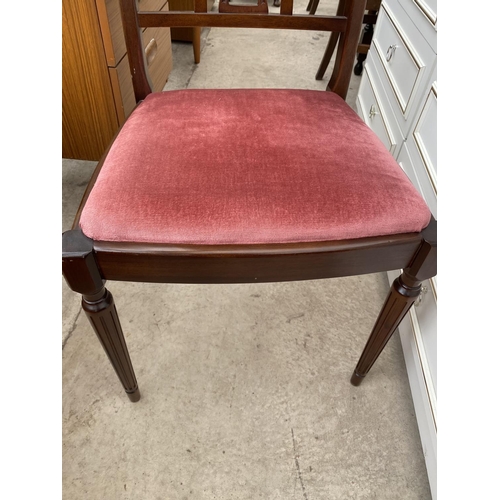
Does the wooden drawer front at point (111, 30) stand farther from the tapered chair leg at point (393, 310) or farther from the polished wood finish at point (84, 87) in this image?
the tapered chair leg at point (393, 310)

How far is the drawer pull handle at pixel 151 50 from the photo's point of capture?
1.25 metres

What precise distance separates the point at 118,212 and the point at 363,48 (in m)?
1.67

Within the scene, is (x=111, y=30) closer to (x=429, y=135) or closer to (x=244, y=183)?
(x=244, y=183)

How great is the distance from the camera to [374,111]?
1.31 m

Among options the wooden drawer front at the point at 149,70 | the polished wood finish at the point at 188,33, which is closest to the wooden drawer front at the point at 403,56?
the wooden drawer front at the point at 149,70

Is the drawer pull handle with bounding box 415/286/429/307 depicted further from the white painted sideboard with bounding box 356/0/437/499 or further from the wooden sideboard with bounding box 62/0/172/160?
the wooden sideboard with bounding box 62/0/172/160

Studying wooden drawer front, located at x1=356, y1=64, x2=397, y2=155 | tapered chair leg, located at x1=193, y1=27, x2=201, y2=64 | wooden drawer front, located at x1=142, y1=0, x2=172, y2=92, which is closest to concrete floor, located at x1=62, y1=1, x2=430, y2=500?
wooden drawer front, located at x1=356, y1=64, x2=397, y2=155

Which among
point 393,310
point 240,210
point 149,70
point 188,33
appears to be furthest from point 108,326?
point 188,33

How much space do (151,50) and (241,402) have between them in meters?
1.07

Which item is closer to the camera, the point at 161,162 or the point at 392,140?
the point at 161,162

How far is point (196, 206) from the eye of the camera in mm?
563
